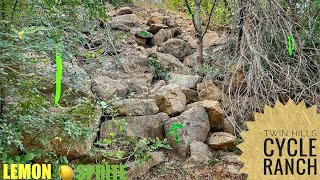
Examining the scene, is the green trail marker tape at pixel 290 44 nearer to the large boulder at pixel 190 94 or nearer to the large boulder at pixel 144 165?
the large boulder at pixel 190 94

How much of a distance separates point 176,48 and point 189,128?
1484 millimetres

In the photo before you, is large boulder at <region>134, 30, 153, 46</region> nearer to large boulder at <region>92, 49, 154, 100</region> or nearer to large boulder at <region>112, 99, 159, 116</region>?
large boulder at <region>92, 49, 154, 100</region>

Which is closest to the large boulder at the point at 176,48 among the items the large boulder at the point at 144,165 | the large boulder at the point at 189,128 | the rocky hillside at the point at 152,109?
the rocky hillside at the point at 152,109

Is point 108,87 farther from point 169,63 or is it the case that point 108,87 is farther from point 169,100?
point 169,63

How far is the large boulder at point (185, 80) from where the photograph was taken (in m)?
3.10

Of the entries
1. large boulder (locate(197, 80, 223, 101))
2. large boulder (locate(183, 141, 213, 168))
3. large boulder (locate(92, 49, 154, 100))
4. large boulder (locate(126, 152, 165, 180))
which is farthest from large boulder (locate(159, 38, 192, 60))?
large boulder (locate(126, 152, 165, 180))

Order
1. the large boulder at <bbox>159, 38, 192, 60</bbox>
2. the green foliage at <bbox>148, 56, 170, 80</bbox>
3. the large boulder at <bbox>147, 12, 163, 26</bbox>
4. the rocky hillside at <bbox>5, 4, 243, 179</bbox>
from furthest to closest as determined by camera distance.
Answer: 1. the large boulder at <bbox>147, 12, 163, 26</bbox>
2. the large boulder at <bbox>159, 38, 192, 60</bbox>
3. the green foliage at <bbox>148, 56, 170, 80</bbox>
4. the rocky hillside at <bbox>5, 4, 243, 179</bbox>

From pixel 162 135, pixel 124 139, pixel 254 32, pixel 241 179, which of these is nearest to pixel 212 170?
pixel 241 179

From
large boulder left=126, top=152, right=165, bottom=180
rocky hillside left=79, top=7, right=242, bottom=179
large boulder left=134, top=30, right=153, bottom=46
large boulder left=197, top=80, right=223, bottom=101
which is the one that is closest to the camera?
large boulder left=126, top=152, right=165, bottom=180

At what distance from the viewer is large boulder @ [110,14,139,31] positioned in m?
4.03

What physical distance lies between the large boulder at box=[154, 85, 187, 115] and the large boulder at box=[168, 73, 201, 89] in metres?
0.34

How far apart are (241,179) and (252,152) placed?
0.21 meters

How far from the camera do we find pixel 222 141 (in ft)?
8.26

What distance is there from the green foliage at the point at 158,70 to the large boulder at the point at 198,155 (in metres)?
0.95
